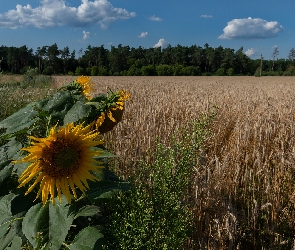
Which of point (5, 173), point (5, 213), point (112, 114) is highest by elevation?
point (112, 114)

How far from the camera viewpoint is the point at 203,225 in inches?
110

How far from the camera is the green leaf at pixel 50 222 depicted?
58.6 inches

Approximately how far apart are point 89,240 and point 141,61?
6879cm

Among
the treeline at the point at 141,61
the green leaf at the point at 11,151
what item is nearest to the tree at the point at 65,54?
the treeline at the point at 141,61

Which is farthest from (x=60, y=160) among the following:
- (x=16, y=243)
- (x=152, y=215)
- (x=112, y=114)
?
(x=152, y=215)

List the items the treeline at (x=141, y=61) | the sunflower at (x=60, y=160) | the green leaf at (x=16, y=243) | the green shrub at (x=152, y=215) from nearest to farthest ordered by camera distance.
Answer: the sunflower at (x=60, y=160), the green leaf at (x=16, y=243), the green shrub at (x=152, y=215), the treeline at (x=141, y=61)

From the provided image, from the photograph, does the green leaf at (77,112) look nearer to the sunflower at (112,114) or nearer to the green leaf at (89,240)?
the sunflower at (112,114)

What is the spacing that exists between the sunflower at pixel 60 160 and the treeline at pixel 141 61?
58.9 m

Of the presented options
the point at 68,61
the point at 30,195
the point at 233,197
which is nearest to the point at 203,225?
the point at 233,197

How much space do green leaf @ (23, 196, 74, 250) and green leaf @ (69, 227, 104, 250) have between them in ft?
Result: 0.36

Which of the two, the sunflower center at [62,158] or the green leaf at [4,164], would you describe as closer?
the sunflower center at [62,158]

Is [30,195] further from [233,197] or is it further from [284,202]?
[284,202]

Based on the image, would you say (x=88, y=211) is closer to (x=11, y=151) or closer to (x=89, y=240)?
(x=89, y=240)

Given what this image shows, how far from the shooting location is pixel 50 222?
59.9 inches
